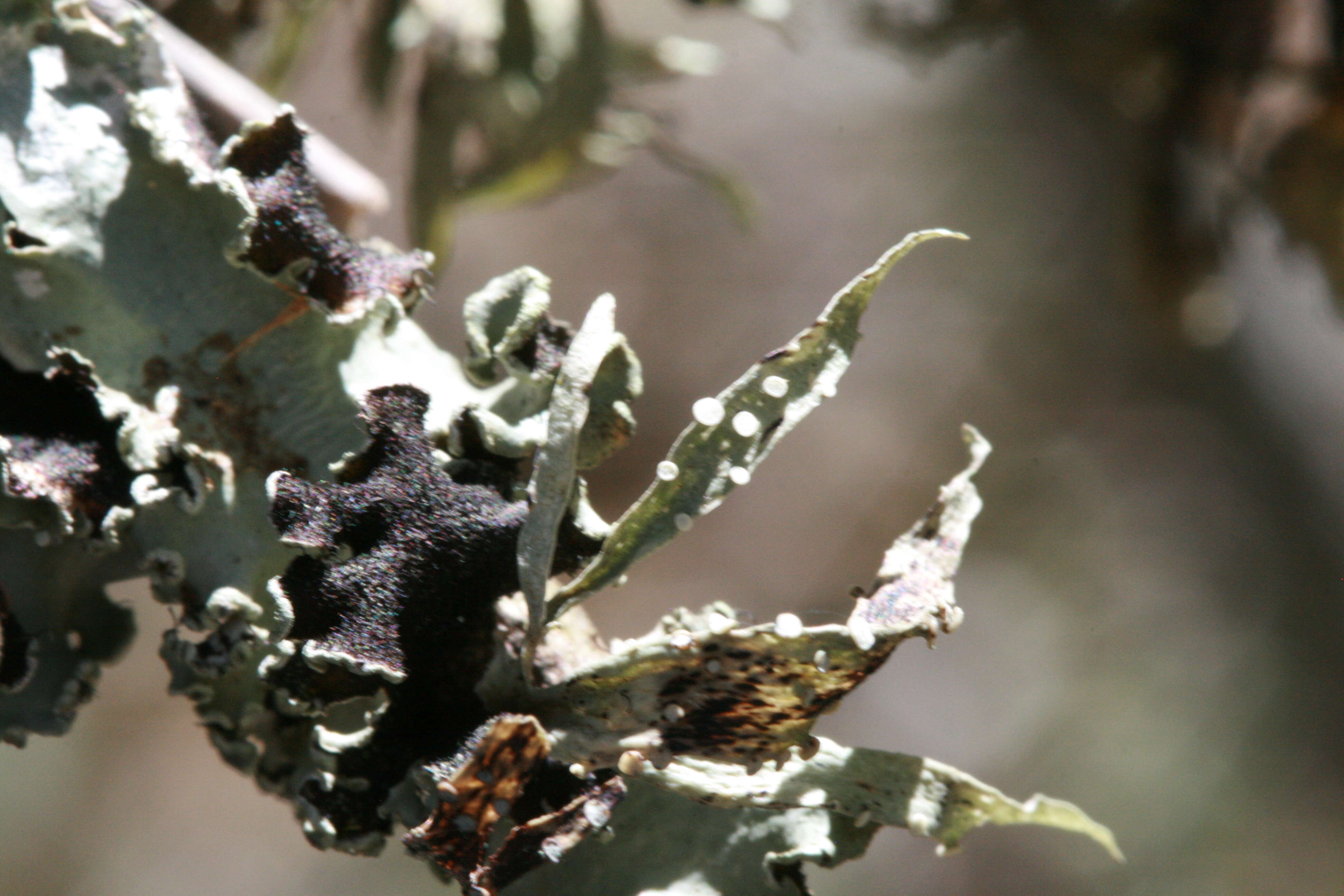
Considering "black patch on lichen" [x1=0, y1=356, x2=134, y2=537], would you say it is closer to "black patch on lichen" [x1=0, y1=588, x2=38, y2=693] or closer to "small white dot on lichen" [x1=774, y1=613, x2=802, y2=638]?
"black patch on lichen" [x1=0, y1=588, x2=38, y2=693]

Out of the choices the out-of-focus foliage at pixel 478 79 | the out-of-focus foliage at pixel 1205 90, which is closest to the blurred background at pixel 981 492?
the out-of-focus foliage at pixel 1205 90

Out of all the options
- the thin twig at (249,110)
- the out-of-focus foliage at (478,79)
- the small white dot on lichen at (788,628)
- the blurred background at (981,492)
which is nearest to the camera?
the small white dot on lichen at (788,628)

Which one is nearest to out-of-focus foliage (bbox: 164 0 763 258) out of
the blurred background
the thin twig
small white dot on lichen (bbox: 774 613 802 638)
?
the thin twig

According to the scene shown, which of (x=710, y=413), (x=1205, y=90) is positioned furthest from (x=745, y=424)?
(x=1205, y=90)

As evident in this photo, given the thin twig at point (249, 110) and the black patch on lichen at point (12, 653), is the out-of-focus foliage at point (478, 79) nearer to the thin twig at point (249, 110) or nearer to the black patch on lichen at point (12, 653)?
the thin twig at point (249, 110)

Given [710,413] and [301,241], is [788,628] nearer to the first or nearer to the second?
[710,413]

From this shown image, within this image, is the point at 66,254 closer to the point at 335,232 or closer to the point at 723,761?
the point at 335,232

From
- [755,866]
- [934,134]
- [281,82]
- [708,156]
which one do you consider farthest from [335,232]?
[934,134]
